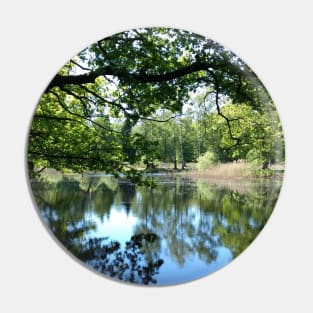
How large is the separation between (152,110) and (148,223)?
103cm

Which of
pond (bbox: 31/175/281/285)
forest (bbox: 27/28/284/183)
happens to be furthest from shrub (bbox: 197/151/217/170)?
pond (bbox: 31/175/281/285)

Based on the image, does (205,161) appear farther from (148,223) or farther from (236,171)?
(148,223)

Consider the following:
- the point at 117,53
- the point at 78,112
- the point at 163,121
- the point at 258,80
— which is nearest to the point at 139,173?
the point at 163,121

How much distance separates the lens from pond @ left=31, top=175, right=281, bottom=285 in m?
4.09

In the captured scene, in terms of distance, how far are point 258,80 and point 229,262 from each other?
174 cm

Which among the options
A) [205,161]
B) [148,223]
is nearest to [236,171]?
[205,161]

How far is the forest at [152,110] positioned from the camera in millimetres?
4203

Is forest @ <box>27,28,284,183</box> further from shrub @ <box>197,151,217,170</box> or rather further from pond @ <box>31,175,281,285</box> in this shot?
pond @ <box>31,175,281,285</box>

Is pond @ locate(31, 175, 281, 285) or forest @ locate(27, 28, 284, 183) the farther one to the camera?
forest @ locate(27, 28, 284, 183)

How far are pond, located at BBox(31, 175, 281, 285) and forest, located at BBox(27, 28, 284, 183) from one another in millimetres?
195

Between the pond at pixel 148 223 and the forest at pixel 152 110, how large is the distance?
0.64 ft

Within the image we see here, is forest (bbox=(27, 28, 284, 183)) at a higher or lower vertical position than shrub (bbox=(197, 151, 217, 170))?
higher

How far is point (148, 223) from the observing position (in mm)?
4141

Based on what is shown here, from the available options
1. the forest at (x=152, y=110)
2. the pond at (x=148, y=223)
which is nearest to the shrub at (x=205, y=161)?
the forest at (x=152, y=110)
